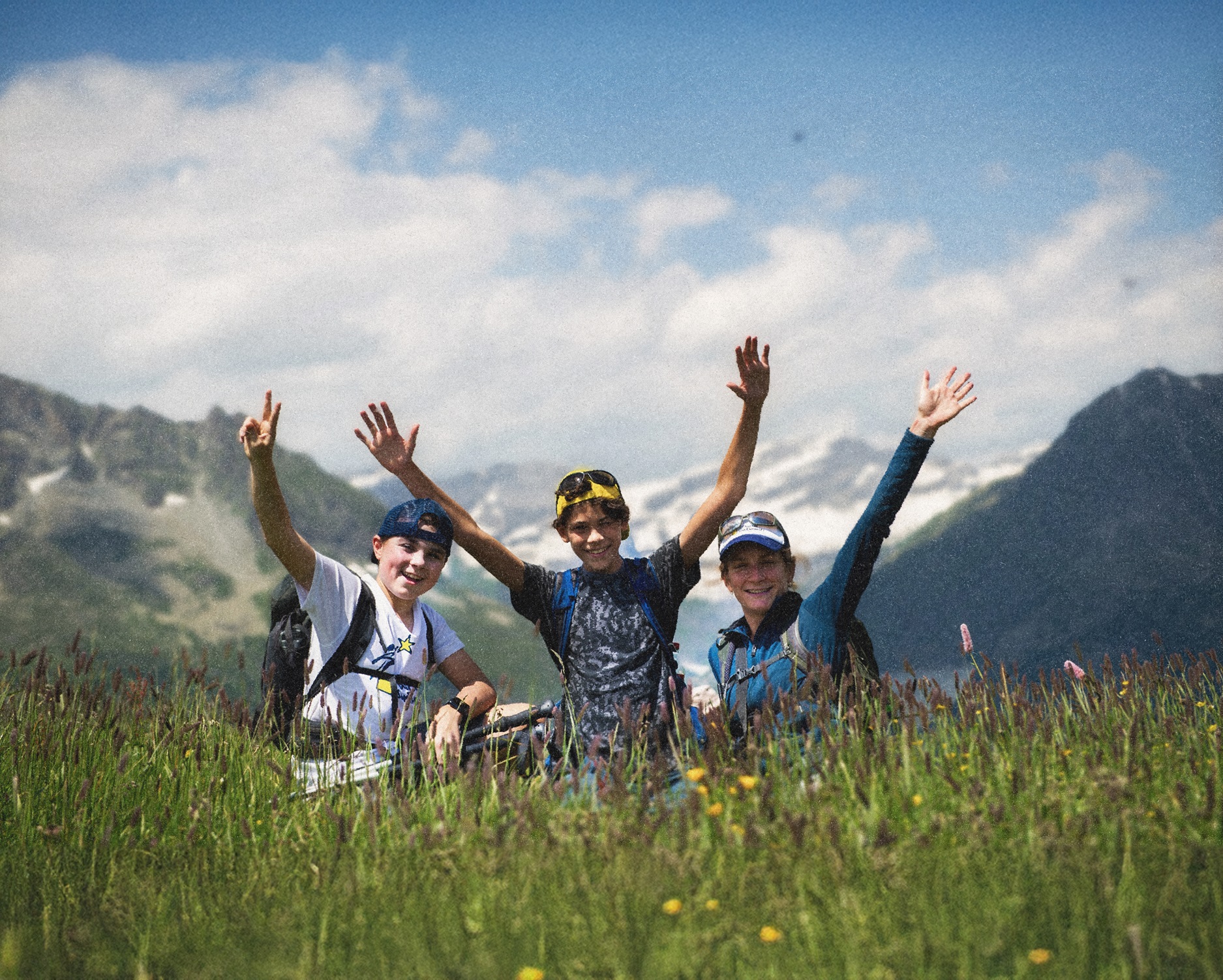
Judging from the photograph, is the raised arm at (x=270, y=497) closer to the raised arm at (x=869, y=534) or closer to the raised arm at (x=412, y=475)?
the raised arm at (x=412, y=475)

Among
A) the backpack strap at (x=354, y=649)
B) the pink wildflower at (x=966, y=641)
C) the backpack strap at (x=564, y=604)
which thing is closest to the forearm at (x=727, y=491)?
the backpack strap at (x=564, y=604)

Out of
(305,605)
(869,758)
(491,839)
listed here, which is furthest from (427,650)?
(869,758)

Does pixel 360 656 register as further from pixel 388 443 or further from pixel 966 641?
pixel 966 641

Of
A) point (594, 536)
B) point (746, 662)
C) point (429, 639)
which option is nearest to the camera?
point (746, 662)

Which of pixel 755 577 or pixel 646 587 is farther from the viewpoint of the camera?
pixel 646 587

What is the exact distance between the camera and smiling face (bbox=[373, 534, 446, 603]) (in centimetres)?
529

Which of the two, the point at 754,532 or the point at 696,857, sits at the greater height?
the point at 754,532

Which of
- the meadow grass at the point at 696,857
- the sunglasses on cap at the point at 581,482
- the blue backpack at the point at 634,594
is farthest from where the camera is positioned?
the sunglasses on cap at the point at 581,482

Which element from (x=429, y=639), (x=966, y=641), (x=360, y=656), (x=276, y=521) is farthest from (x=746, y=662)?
(x=276, y=521)

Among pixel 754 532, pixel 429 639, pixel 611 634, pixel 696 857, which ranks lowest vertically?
pixel 696 857

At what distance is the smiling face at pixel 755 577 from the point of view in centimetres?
512

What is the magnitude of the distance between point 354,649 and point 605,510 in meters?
1.48

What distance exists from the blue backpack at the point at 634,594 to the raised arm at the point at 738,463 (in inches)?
9.4

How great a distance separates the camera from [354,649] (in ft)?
16.5
